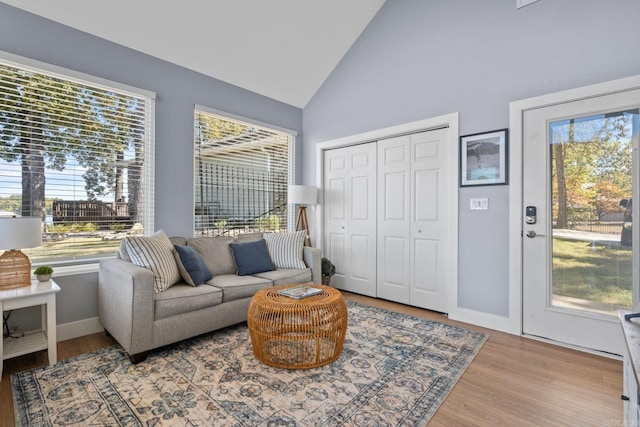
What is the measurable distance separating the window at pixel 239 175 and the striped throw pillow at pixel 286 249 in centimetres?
64

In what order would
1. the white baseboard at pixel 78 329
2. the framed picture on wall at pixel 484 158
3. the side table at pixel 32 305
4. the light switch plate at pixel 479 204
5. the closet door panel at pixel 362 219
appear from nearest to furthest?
the side table at pixel 32 305 → the white baseboard at pixel 78 329 → the framed picture on wall at pixel 484 158 → the light switch plate at pixel 479 204 → the closet door panel at pixel 362 219

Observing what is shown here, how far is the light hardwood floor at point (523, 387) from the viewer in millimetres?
1621

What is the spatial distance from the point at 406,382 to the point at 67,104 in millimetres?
3446

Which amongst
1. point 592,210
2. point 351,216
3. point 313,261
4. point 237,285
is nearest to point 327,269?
point 313,261

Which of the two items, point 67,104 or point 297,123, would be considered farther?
point 297,123

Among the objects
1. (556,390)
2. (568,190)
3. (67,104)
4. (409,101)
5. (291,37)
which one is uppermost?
(291,37)

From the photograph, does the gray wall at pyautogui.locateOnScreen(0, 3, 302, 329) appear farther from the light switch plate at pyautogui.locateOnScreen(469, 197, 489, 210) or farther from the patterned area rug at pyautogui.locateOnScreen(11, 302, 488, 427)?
the light switch plate at pyautogui.locateOnScreen(469, 197, 489, 210)

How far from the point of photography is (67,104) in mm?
2645

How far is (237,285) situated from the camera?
273cm

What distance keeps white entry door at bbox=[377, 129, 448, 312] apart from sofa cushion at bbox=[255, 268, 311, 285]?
3.23 ft

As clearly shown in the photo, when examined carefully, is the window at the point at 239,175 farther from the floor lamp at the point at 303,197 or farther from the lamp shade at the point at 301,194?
the lamp shade at the point at 301,194

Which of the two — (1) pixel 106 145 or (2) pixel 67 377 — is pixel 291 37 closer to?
(1) pixel 106 145

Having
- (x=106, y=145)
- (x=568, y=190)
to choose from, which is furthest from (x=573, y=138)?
(x=106, y=145)

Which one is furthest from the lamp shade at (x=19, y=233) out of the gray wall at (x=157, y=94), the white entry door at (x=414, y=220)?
the white entry door at (x=414, y=220)
